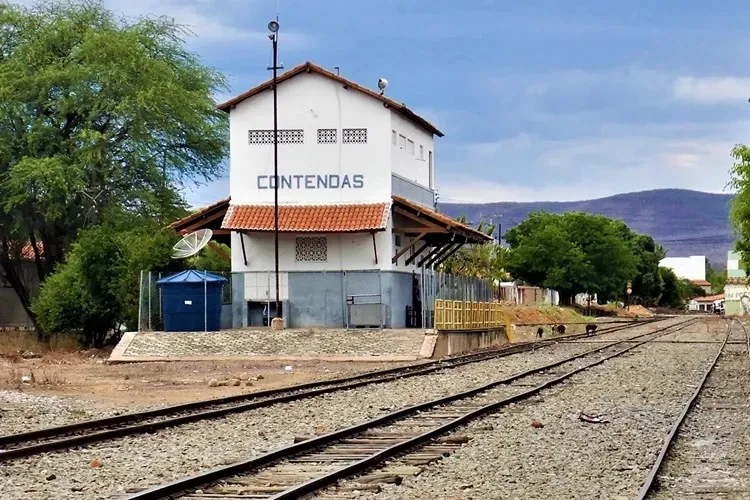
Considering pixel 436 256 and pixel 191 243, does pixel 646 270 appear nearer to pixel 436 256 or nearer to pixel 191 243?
pixel 436 256

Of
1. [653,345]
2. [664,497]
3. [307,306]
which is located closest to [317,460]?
[664,497]

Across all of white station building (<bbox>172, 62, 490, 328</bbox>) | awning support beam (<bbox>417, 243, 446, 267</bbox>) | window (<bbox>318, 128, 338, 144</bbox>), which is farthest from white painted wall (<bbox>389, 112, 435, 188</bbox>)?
awning support beam (<bbox>417, 243, 446, 267</bbox>)

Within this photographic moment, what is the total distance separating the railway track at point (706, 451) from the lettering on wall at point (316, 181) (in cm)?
1950

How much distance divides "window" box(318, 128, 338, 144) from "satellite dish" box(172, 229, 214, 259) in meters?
5.28

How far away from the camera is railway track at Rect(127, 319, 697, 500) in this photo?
10.9 metres

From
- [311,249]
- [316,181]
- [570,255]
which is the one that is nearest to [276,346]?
[311,249]

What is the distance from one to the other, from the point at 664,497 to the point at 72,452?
662cm

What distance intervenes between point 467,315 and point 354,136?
7.08 m

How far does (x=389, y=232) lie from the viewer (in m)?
41.4

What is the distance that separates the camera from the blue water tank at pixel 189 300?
38281 millimetres

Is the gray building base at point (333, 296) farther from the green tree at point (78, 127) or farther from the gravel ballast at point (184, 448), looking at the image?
the gravel ballast at point (184, 448)

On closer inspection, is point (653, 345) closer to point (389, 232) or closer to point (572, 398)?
point (389, 232)

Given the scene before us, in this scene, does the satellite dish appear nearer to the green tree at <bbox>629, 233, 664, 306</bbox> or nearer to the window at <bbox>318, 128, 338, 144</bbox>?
the window at <bbox>318, 128, 338, 144</bbox>

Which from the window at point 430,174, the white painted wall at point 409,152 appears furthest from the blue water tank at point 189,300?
the window at point 430,174
